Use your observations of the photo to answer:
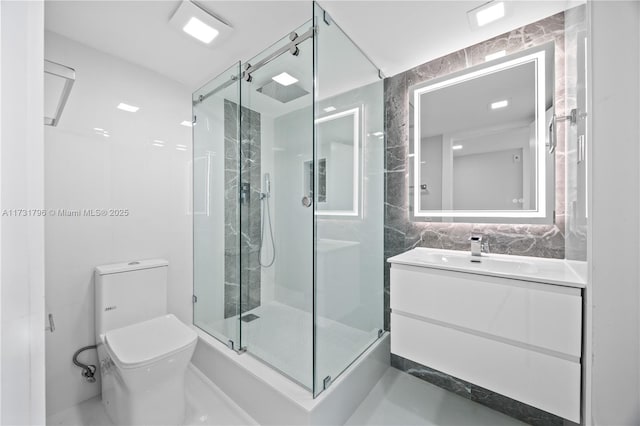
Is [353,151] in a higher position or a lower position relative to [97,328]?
higher

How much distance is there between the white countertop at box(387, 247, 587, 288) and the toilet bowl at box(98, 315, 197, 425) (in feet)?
4.56

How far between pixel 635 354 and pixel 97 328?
8.49 feet

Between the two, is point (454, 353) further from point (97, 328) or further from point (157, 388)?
point (97, 328)

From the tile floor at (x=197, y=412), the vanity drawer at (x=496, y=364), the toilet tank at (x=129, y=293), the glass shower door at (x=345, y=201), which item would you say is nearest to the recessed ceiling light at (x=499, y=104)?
the glass shower door at (x=345, y=201)

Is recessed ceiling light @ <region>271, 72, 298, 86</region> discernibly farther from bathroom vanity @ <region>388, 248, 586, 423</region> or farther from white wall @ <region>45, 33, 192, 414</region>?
bathroom vanity @ <region>388, 248, 586, 423</region>

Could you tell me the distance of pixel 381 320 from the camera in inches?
79.5

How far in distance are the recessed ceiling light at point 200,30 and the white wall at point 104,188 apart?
68cm

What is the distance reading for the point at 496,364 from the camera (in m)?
1.22

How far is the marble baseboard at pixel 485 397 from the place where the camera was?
146 cm

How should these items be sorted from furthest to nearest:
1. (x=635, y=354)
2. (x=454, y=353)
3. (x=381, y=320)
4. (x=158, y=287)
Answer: (x=381, y=320)
(x=158, y=287)
(x=454, y=353)
(x=635, y=354)

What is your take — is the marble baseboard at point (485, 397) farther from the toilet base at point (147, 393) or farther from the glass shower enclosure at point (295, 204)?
the toilet base at point (147, 393)

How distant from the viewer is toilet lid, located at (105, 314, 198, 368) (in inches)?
51.7

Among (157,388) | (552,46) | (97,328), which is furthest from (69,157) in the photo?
(552,46)

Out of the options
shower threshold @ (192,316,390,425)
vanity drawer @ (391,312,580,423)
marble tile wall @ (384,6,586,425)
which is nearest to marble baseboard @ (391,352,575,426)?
marble tile wall @ (384,6,586,425)
